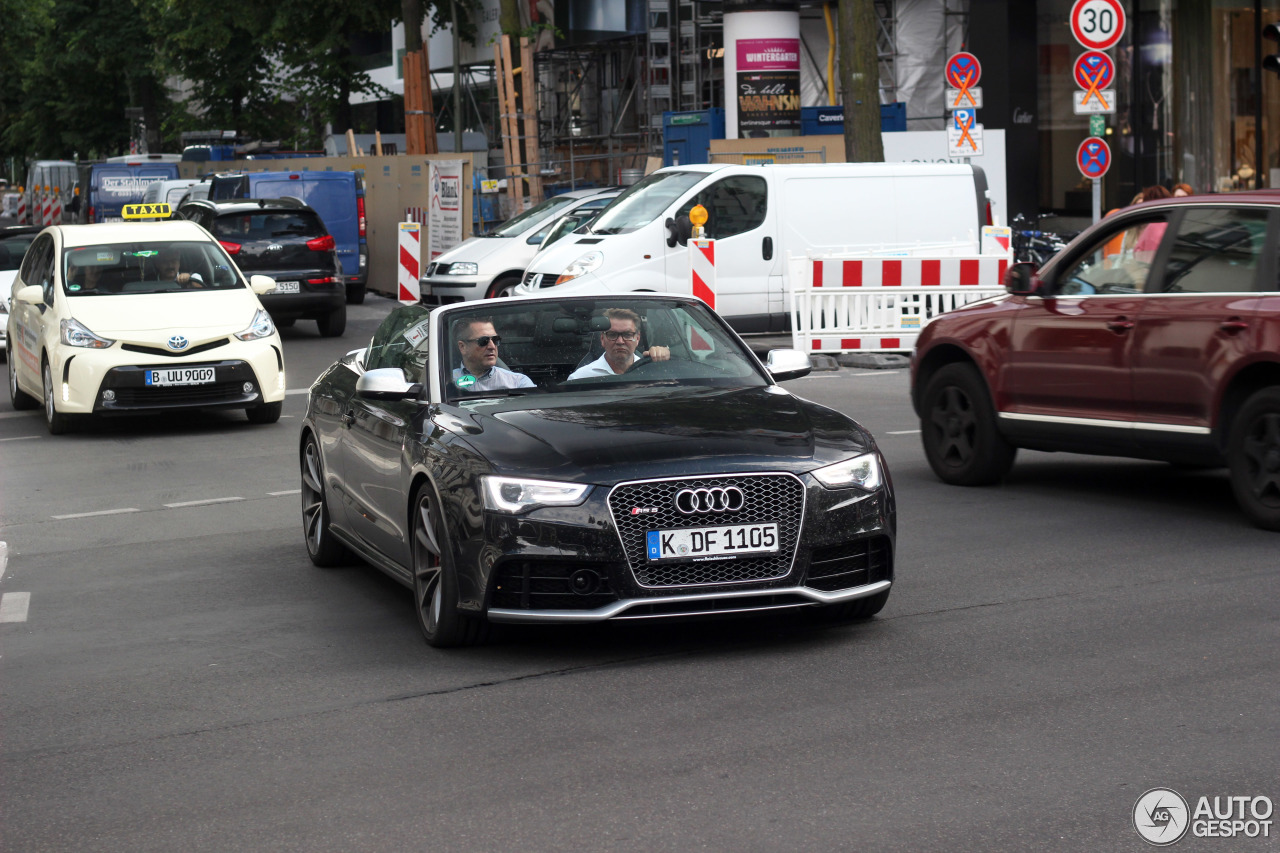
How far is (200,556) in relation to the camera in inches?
378

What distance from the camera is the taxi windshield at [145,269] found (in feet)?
52.0

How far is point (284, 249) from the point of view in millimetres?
24094

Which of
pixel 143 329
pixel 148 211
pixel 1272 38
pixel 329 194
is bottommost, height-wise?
pixel 143 329

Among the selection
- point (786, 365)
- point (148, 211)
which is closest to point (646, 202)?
point (148, 211)

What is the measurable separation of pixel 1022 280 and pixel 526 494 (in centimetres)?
483

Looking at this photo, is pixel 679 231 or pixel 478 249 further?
pixel 478 249

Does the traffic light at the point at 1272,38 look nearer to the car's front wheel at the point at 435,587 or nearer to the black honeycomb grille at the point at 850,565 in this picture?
the black honeycomb grille at the point at 850,565

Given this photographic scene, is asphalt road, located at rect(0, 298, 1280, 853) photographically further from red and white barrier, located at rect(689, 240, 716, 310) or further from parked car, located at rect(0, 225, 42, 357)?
parked car, located at rect(0, 225, 42, 357)

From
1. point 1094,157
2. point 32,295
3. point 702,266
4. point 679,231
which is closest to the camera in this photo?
point 32,295

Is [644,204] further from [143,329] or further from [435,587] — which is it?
[435,587]

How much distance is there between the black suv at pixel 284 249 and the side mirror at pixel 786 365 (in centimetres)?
1642

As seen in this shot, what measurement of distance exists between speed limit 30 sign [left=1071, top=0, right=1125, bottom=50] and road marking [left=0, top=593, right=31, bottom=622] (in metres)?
13.8

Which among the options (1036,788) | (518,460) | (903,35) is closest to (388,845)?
(1036,788)

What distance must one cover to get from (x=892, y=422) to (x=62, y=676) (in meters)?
8.87
